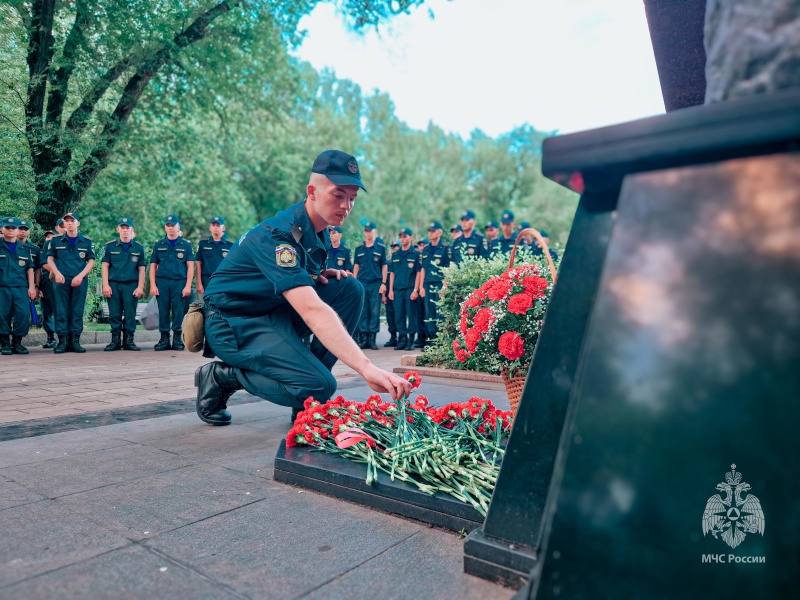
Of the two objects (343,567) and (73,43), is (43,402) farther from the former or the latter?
(73,43)

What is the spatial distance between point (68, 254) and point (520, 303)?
31.4ft

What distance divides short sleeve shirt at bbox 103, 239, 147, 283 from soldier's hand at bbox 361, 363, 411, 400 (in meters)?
9.35

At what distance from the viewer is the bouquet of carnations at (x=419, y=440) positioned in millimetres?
2096

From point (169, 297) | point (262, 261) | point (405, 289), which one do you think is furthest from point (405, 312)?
point (262, 261)

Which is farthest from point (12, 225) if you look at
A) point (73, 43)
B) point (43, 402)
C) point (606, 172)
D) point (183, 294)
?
point (606, 172)

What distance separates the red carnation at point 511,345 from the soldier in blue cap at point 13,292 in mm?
9098

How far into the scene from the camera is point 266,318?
11.2ft

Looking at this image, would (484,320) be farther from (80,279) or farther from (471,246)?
(80,279)

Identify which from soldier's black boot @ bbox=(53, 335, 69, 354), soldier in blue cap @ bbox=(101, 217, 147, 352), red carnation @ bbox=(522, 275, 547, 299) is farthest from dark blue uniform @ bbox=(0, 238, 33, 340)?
red carnation @ bbox=(522, 275, 547, 299)

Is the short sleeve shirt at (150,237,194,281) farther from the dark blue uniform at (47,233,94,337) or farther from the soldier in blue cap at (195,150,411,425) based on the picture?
the soldier in blue cap at (195,150,411,425)

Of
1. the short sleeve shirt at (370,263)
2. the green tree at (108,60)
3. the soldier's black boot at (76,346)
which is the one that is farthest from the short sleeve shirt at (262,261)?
the green tree at (108,60)

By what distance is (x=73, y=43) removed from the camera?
11602mm

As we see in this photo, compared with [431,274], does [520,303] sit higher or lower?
lower

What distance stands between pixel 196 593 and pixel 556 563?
102 centimetres
